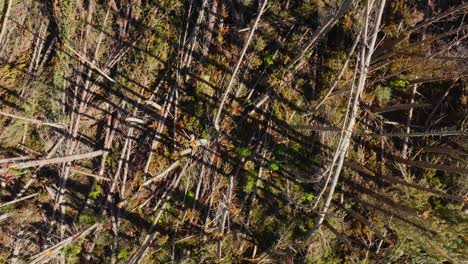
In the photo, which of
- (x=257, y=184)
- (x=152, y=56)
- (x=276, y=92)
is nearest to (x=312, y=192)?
(x=257, y=184)

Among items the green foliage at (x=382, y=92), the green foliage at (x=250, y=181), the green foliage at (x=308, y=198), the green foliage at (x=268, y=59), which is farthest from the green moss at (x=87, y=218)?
the green foliage at (x=382, y=92)

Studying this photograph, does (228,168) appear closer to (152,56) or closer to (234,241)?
(234,241)

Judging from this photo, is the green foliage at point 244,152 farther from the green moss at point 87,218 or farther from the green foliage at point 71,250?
the green foliage at point 71,250

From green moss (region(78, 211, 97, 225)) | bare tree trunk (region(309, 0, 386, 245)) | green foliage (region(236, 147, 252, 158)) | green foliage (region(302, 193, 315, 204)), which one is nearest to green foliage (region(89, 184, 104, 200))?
green moss (region(78, 211, 97, 225))

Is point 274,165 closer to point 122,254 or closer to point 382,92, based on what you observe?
point 382,92

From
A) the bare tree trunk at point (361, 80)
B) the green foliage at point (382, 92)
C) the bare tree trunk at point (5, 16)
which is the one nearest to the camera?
the bare tree trunk at point (361, 80)

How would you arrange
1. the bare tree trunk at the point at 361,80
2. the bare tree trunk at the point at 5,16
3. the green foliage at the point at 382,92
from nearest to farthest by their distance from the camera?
the bare tree trunk at the point at 361,80 < the green foliage at the point at 382,92 < the bare tree trunk at the point at 5,16

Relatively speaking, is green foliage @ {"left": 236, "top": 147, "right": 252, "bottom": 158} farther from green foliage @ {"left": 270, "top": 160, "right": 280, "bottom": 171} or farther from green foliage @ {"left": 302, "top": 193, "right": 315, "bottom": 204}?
green foliage @ {"left": 302, "top": 193, "right": 315, "bottom": 204}

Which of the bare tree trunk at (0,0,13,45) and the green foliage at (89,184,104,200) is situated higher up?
the bare tree trunk at (0,0,13,45)

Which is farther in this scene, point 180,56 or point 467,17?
point 180,56

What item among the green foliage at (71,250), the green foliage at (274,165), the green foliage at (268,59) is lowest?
the green foliage at (71,250)

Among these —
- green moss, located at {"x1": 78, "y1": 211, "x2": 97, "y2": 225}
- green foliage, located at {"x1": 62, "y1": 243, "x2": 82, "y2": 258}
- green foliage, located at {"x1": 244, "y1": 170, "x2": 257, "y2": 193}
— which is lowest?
green foliage, located at {"x1": 62, "y1": 243, "x2": 82, "y2": 258}
